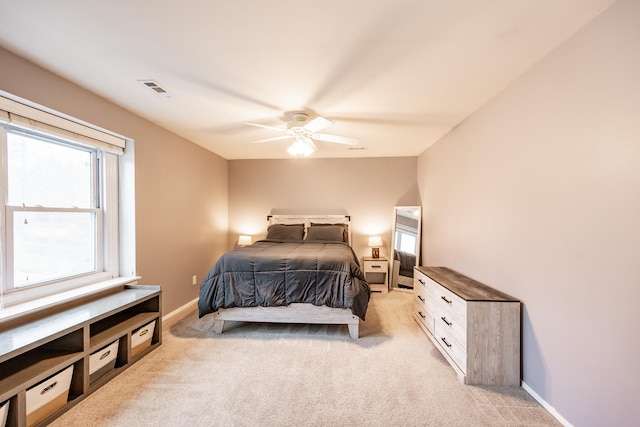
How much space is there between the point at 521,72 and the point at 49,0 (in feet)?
9.31

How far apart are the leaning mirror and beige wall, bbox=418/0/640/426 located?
6.57ft

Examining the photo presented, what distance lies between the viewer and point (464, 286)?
2.25 meters

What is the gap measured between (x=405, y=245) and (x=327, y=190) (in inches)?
65.6

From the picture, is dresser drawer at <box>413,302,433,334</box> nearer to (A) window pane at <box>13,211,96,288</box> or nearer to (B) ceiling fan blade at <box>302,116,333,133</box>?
(B) ceiling fan blade at <box>302,116,333,133</box>

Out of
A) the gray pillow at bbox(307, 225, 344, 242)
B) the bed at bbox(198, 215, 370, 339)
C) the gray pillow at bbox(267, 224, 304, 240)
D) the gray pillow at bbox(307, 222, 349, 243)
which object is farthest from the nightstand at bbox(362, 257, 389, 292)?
the bed at bbox(198, 215, 370, 339)

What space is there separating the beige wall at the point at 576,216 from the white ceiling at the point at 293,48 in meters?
0.24

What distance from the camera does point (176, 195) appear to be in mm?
3287

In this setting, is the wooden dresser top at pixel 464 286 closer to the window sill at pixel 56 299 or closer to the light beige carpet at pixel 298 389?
the light beige carpet at pixel 298 389

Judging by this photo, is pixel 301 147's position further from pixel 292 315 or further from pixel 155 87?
pixel 292 315

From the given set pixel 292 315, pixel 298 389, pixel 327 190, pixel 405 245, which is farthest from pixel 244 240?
pixel 298 389

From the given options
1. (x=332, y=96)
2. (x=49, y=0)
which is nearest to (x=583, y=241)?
(x=332, y=96)

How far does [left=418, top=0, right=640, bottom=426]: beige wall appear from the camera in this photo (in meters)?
1.20

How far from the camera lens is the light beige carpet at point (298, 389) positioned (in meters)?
1.58

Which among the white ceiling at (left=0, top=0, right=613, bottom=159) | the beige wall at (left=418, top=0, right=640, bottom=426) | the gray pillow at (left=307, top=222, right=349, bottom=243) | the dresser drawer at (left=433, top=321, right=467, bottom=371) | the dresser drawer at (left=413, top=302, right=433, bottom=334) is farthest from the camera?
the gray pillow at (left=307, top=222, right=349, bottom=243)
